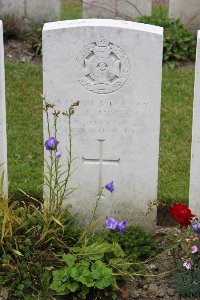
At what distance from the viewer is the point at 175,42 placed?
9219 millimetres

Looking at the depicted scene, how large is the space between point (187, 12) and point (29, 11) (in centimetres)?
185

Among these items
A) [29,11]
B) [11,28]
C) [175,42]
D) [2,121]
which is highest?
[29,11]

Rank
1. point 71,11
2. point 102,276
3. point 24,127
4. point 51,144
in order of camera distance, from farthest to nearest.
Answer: point 71,11 → point 24,127 → point 51,144 → point 102,276

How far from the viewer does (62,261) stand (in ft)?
16.5

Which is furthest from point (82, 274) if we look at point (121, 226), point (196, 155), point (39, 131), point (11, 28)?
point (11, 28)

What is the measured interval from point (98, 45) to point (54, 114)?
0.56 metres

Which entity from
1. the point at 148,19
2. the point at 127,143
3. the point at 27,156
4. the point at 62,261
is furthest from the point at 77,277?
the point at 148,19

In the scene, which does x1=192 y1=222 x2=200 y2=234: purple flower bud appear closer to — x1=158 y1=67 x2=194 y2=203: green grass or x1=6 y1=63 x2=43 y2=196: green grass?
x1=158 y1=67 x2=194 y2=203: green grass

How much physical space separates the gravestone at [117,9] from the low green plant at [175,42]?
297 mm

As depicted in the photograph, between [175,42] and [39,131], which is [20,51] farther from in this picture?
[39,131]

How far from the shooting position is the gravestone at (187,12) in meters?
9.68

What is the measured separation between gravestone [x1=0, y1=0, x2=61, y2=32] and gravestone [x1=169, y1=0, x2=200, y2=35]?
1339 mm

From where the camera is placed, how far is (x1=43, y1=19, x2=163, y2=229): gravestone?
204 inches

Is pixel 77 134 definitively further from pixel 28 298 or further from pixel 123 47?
pixel 28 298
